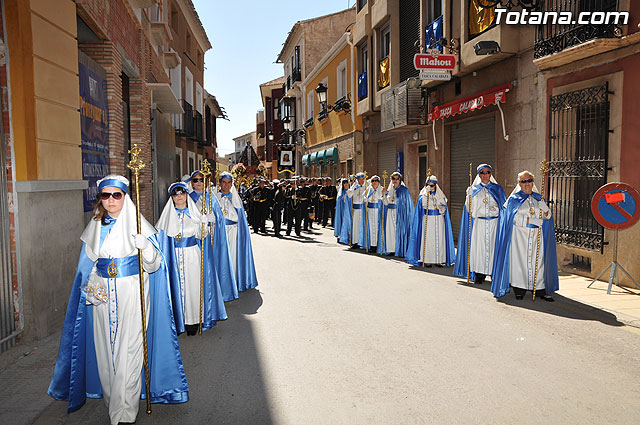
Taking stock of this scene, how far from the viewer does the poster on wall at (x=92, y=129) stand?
309 inches

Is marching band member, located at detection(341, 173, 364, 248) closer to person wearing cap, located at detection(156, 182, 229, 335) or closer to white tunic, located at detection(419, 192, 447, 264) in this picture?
white tunic, located at detection(419, 192, 447, 264)

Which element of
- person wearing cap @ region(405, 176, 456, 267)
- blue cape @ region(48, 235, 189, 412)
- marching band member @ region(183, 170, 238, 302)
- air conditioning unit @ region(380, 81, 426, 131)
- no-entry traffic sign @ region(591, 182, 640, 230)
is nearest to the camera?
blue cape @ region(48, 235, 189, 412)

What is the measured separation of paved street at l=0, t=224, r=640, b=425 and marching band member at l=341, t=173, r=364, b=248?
570cm

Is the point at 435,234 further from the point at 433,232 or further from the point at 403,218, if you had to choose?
the point at 403,218

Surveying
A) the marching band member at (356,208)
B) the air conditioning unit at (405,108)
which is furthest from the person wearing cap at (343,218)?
the air conditioning unit at (405,108)

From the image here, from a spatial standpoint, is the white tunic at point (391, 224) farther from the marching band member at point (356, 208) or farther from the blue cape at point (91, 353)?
the blue cape at point (91, 353)

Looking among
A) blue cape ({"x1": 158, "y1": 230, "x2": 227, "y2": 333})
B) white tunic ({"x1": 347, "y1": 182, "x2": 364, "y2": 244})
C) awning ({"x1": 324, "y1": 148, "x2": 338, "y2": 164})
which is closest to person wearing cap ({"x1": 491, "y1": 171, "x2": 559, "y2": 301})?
blue cape ({"x1": 158, "y1": 230, "x2": 227, "y2": 333})

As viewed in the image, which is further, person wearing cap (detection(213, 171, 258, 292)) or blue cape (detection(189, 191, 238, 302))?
person wearing cap (detection(213, 171, 258, 292))

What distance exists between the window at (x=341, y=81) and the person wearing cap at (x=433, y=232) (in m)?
15.9

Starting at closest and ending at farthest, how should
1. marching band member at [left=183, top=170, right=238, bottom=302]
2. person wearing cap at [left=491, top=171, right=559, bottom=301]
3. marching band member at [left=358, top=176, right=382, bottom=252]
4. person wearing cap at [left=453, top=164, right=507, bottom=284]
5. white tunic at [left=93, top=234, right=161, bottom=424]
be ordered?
white tunic at [left=93, top=234, right=161, bottom=424], marching band member at [left=183, top=170, right=238, bottom=302], person wearing cap at [left=491, top=171, right=559, bottom=301], person wearing cap at [left=453, top=164, right=507, bottom=284], marching band member at [left=358, top=176, right=382, bottom=252]

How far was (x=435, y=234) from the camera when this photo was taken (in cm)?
1048

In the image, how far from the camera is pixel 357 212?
46.0ft

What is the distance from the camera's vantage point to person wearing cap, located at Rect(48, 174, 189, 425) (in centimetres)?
371

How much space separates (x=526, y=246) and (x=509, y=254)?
0.87 feet
